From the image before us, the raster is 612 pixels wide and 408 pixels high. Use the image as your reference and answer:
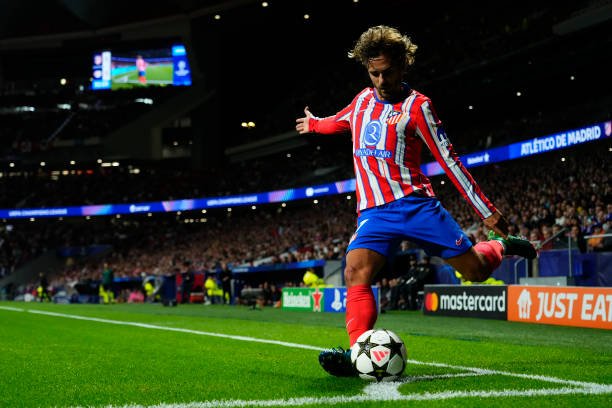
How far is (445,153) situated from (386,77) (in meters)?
→ 0.70

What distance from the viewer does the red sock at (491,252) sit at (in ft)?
18.5

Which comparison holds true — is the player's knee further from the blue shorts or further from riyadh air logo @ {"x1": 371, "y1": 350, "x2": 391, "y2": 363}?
riyadh air logo @ {"x1": 371, "y1": 350, "x2": 391, "y2": 363}

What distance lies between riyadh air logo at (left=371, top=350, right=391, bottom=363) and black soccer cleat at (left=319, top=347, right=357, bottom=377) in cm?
35

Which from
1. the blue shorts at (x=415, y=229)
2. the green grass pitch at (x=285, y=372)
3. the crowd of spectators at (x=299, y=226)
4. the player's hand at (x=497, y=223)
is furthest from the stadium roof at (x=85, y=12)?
the player's hand at (x=497, y=223)

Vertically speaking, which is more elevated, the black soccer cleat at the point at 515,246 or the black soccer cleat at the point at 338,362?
the black soccer cleat at the point at 515,246

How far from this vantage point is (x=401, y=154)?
5.50 metres

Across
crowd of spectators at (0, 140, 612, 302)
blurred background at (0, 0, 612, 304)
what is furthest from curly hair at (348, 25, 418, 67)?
blurred background at (0, 0, 612, 304)

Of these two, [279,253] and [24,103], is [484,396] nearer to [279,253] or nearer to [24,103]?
[279,253]

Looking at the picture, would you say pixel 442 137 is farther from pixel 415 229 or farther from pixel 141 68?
pixel 141 68

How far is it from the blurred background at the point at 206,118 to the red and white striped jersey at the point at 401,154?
26.2 m

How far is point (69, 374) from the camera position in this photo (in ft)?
20.6

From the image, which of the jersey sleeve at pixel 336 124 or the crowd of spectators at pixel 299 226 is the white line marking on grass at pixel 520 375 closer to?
the jersey sleeve at pixel 336 124

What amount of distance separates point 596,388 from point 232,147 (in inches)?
2075

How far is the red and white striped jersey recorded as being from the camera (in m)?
5.45
